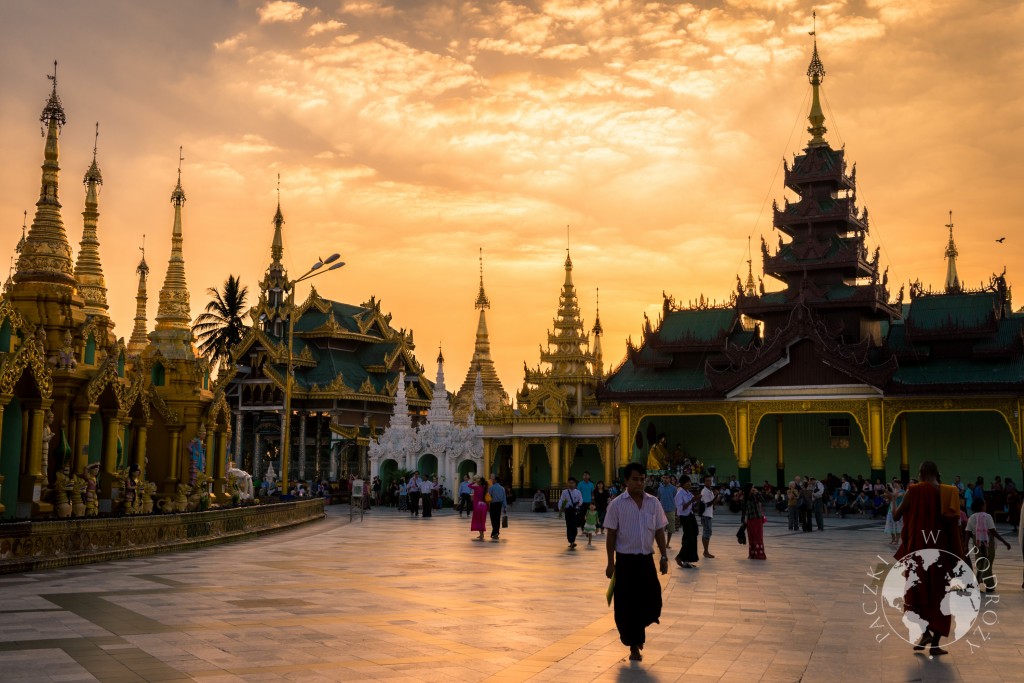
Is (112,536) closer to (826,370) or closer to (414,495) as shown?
(414,495)

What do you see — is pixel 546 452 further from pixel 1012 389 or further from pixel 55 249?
pixel 55 249

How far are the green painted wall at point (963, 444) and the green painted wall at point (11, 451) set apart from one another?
2967cm

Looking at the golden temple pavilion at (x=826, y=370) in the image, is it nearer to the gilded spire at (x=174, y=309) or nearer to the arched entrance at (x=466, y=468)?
the arched entrance at (x=466, y=468)

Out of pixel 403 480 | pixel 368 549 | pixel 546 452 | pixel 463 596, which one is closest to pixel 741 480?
pixel 546 452

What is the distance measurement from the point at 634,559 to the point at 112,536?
35.2ft

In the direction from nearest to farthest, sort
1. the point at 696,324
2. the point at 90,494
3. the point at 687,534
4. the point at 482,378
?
the point at 687,534 → the point at 90,494 → the point at 696,324 → the point at 482,378

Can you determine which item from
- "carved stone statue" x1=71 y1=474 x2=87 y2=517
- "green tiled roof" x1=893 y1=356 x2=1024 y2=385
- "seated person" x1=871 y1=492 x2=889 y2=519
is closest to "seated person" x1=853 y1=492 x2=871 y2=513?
"seated person" x1=871 y1=492 x2=889 y2=519

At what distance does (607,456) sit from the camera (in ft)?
141

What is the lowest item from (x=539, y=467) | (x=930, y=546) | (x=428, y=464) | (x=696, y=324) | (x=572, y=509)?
(x=572, y=509)

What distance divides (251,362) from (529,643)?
52.7 m

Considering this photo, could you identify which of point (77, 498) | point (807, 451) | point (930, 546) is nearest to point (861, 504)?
point (807, 451)

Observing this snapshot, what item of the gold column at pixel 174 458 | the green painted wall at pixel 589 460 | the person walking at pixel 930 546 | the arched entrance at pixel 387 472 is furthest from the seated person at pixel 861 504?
the person walking at pixel 930 546

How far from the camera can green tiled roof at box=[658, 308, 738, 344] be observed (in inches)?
1677

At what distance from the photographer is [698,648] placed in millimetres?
9289
